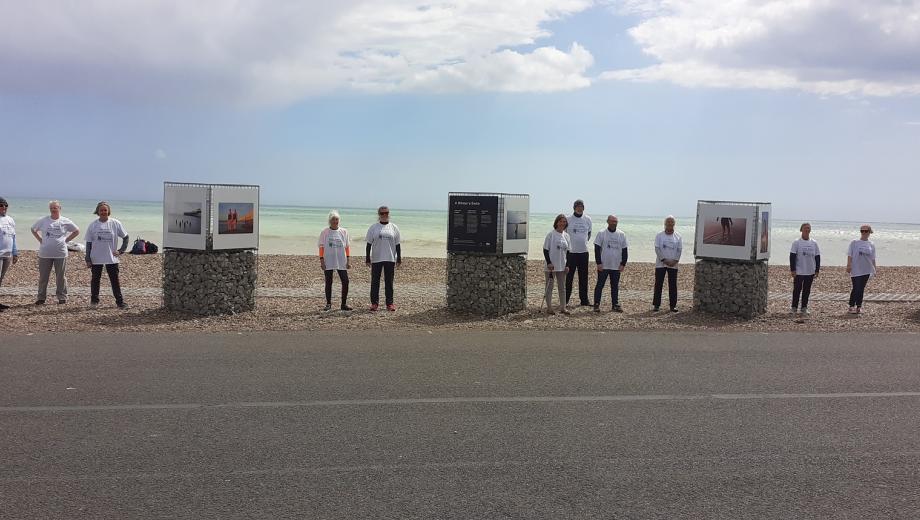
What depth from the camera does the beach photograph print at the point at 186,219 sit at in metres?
12.4

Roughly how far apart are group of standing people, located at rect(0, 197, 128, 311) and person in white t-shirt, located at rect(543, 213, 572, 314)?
724 cm

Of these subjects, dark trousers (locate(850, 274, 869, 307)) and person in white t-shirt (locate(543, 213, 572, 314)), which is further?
dark trousers (locate(850, 274, 869, 307))

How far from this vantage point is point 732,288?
13.3 m

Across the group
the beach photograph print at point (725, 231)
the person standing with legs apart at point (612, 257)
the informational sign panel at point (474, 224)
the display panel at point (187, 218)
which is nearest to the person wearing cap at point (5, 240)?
the display panel at point (187, 218)

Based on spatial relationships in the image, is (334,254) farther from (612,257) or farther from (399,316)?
(612,257)

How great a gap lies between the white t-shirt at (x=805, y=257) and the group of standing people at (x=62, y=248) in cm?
1181

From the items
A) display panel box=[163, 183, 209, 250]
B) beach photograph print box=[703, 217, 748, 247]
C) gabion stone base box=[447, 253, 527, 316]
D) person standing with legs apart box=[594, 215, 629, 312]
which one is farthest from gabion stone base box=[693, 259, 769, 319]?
display panel box=[163, 183, 209, 250]

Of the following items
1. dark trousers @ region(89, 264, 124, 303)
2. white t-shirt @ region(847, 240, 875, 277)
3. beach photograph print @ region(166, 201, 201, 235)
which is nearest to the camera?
beach photograph print @ region(166, 201, 201, 235)

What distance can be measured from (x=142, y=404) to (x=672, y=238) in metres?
10.1

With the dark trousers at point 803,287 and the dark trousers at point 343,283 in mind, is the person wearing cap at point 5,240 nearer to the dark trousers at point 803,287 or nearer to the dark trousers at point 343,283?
the dark trousers at point 343,283

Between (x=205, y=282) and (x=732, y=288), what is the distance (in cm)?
887

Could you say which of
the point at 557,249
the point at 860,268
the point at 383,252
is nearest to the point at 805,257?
the point at 860,268

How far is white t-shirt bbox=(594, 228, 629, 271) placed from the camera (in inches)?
545

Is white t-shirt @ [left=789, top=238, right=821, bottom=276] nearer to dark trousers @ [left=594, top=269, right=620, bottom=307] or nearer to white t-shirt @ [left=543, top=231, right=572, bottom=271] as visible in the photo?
dark trousers @ [left=594, top=269, right=620, bottom=307]
